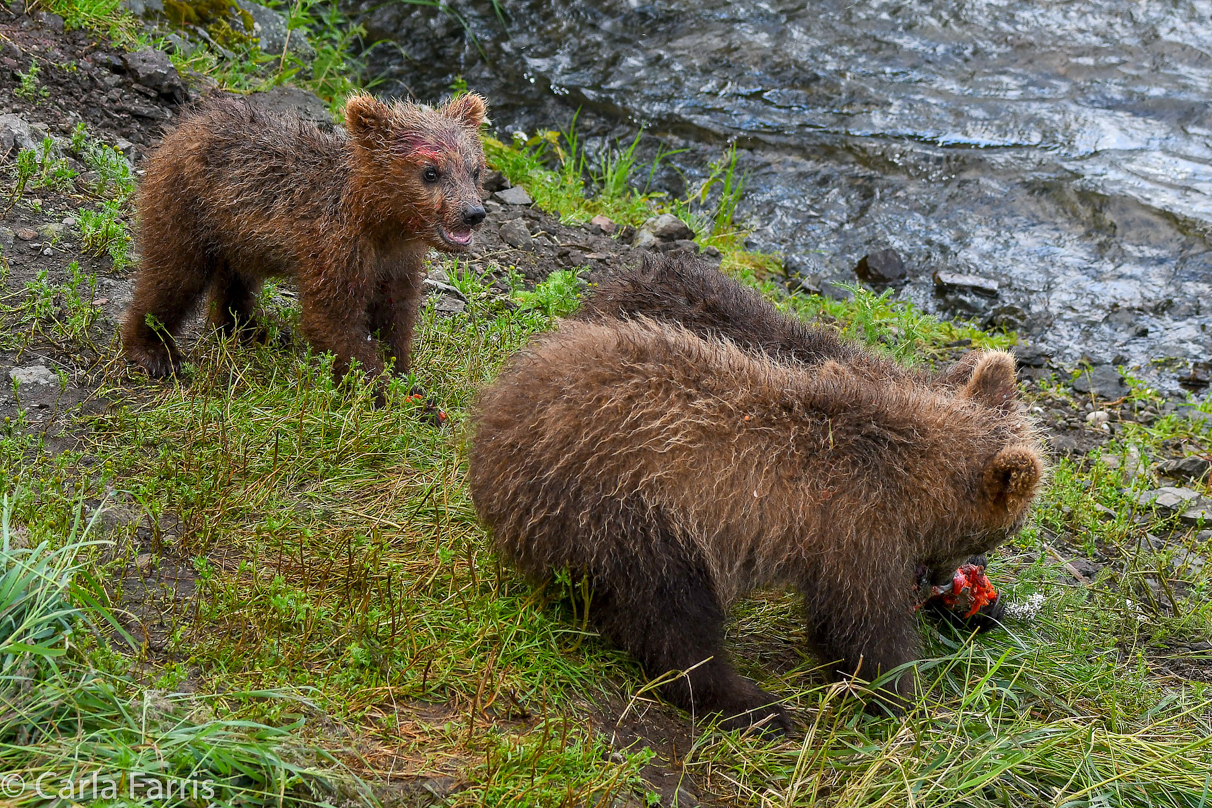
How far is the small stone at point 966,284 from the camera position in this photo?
8.88 m

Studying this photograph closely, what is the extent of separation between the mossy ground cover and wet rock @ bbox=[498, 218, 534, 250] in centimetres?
177

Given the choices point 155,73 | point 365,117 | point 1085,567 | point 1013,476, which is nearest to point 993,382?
point 1013,476

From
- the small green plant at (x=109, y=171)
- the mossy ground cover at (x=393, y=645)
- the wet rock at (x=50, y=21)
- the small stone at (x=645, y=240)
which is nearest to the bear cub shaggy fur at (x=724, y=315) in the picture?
the mossy ground cover at (x=393, y=645)

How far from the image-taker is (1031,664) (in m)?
4.56

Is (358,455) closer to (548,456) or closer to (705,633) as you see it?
(548,456)

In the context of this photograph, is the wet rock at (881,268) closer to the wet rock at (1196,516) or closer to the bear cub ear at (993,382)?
the wet rock at (1196,516)

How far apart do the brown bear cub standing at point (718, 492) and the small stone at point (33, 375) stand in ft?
7.55

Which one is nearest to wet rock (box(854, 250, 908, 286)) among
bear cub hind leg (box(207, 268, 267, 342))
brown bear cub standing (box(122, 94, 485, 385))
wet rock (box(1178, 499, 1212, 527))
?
wet rock (box(1178, 499, 1212, 527))

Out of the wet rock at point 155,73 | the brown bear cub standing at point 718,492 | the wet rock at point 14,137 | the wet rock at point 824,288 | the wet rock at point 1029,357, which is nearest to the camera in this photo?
the brown bear cub standing at point 718,492

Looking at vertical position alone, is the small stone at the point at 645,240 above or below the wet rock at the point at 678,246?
above

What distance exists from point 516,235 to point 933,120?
16.4 ft

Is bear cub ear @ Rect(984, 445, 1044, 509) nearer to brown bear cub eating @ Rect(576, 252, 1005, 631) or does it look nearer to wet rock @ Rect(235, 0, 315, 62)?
brown bear cub eating @ Rect(576, 252, 1005, 631)

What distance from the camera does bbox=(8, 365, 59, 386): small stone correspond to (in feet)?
16.5

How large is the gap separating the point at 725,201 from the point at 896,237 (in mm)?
1559
